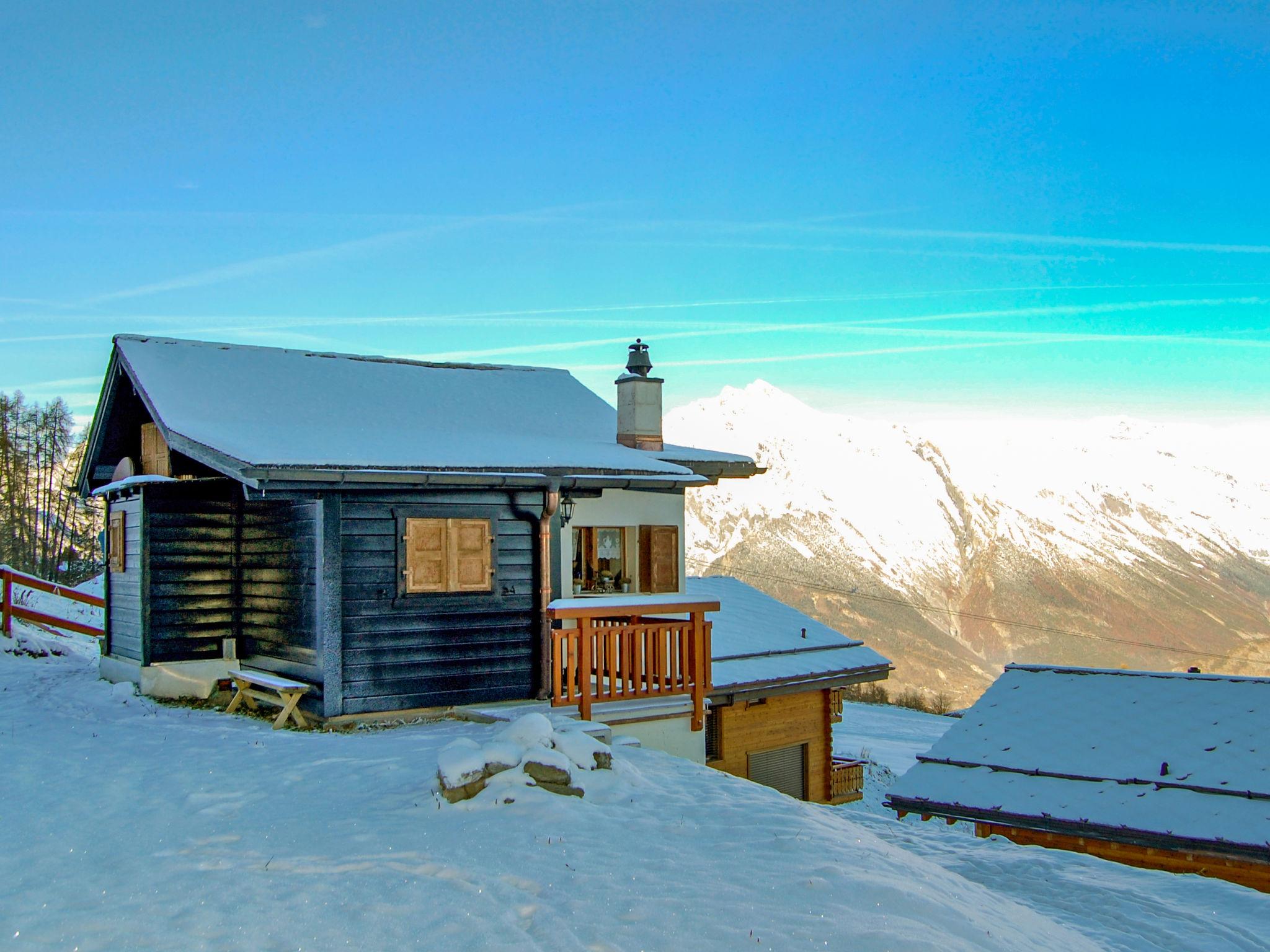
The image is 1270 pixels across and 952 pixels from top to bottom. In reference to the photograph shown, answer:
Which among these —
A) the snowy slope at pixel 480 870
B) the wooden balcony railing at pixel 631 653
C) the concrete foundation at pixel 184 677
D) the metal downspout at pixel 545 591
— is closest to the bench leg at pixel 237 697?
the concrete foundation at pixel 184 677

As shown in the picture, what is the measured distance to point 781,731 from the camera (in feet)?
60.4

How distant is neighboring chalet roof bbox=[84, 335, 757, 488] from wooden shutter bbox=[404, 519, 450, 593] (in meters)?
0.75

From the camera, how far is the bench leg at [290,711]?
38.9 ft

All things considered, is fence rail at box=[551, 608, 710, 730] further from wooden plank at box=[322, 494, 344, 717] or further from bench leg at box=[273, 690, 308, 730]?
bench leg at box=[273, 690, 308, 730]

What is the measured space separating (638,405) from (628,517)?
190 cm

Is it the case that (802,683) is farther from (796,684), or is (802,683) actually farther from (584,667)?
(584,667)

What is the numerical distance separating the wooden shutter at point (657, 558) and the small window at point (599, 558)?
39cm

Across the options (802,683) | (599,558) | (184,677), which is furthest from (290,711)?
(802,683)

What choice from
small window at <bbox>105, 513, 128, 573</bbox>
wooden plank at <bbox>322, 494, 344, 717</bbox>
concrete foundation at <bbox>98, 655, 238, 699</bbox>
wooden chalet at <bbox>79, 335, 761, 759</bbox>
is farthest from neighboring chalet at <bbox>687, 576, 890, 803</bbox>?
small window at <bbox>105, 513, 128, 573</bbox>

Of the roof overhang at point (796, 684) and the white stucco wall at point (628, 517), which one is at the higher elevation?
the white stucco wall at point (628, 517)

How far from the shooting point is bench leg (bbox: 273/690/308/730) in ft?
38.9

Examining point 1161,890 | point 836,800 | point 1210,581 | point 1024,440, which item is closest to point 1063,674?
point 836,800

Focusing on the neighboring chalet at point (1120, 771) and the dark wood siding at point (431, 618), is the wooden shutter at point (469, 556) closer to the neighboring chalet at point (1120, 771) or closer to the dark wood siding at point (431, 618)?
the dark wood siding at point (431, 618)

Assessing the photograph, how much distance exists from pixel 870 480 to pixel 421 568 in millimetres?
139404
